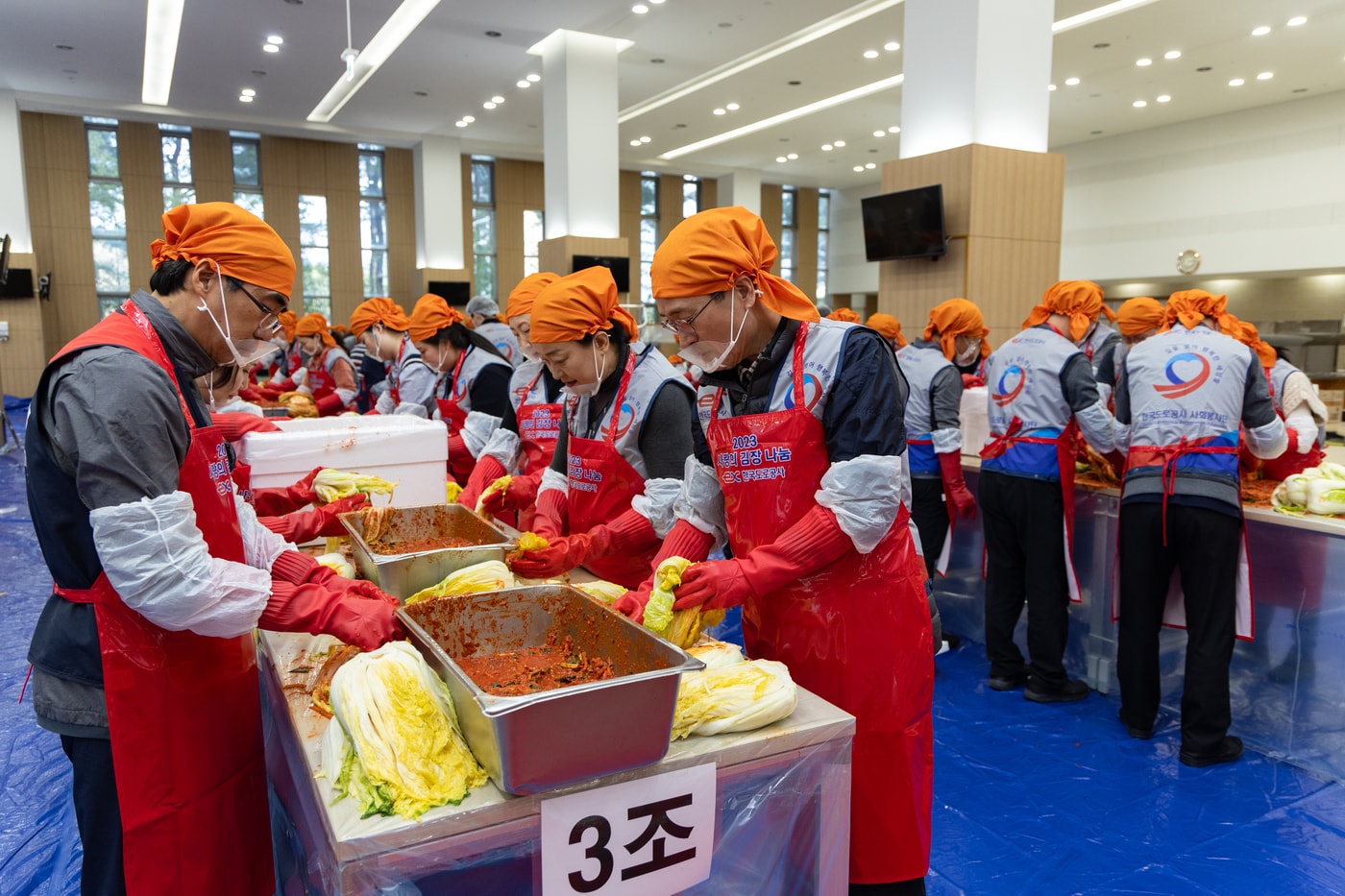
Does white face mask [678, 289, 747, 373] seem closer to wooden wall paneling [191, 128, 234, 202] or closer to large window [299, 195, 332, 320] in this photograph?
wooden wall paneling [191, 128, 234, 202]


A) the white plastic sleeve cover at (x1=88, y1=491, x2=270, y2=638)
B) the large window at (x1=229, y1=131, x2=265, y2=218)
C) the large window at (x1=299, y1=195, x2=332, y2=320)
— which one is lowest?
the white plastic sleeve cover at (x1=88, y1=491, x2=270, y2=638)

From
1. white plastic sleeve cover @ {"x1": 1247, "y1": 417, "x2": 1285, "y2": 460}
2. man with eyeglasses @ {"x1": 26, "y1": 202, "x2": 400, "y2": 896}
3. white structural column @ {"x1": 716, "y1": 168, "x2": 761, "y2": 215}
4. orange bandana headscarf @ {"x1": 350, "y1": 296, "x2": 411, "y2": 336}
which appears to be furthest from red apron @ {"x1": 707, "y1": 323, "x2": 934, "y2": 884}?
white structural column @ {"x1": 716, "y1": 168, "x2": 761, "y2": 215}

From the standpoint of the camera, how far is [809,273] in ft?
69.6

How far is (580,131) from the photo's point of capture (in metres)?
10.6

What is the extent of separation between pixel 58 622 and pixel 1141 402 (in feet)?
11.9

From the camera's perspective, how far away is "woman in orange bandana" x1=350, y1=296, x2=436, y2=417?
5.54m

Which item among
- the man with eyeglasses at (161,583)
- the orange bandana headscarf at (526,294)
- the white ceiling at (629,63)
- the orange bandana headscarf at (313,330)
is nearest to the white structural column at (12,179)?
the white ceiling at (629,63)

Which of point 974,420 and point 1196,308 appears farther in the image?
point 974,420

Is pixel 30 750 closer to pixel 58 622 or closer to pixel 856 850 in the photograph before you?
pixel 58 622

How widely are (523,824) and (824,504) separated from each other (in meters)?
0.85

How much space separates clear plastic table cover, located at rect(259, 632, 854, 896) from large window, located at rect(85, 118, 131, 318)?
1664cm

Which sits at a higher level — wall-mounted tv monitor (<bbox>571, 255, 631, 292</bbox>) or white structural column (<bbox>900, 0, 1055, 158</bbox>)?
white structural column (<bbox>900, 0, 1055, 158</bbox>)

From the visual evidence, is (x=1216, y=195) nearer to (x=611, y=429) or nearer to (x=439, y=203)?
(x=439, y=203)

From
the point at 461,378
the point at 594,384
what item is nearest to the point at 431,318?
the point at 461,378
